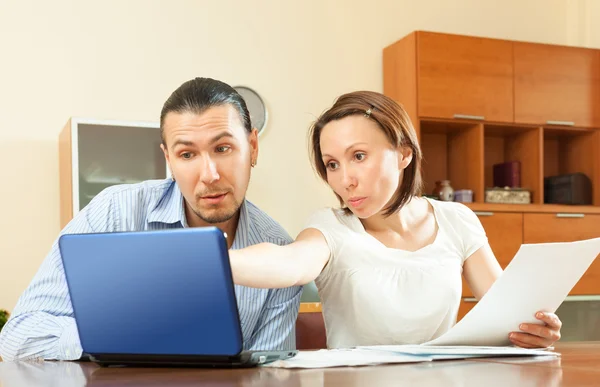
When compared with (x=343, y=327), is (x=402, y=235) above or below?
above

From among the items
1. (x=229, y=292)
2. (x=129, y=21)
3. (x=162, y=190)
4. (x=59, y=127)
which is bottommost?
(x=229, y=292)

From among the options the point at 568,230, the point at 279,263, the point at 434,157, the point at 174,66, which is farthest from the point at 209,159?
the point at 568,230

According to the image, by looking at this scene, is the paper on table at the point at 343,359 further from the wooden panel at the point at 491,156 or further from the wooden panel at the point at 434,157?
the wooden panel at the point at 491,156

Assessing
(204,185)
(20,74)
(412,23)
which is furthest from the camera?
(412,23)

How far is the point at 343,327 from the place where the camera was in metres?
1.69

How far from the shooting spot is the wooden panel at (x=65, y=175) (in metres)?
3.64

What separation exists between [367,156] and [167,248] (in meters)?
0.80

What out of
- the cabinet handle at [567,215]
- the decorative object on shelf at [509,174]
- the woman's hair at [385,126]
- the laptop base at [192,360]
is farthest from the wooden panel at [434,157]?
the laptop base at [192,360]

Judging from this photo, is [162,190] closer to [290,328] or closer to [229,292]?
[290,328]

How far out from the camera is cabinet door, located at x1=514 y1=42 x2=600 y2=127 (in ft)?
15.1

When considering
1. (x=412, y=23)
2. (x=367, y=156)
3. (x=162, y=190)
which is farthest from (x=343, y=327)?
(x=412, y=23)

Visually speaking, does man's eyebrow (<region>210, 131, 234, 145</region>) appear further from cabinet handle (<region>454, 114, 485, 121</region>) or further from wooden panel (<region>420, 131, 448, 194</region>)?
wooden panel (<region>420, 131, 448, 194</region>)

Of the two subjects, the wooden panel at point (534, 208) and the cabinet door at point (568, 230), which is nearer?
the wooden panel at point (534, 208)

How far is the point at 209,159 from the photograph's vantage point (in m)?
1.60
